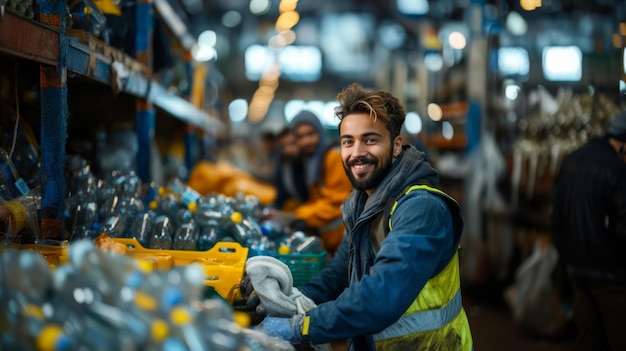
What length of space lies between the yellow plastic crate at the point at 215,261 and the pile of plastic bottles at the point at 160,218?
428 millimetres

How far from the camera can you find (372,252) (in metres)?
2.74

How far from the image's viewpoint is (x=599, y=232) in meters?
4.70

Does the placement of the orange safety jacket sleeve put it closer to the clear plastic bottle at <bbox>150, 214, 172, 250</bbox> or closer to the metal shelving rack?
the clear plastic bottle at <bbox>150, 214, 172, 250</bbox>

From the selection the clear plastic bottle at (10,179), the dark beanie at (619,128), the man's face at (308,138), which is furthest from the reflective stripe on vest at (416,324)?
the man's face at (308,138)

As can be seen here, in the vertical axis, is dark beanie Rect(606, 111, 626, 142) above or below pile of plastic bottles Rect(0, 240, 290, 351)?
above

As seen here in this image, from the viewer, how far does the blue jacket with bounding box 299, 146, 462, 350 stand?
7.53 ft

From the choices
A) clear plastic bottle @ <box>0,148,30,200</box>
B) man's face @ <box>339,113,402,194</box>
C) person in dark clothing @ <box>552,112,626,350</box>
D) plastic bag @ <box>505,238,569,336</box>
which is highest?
man's face @ <box>339,113,402,194</box>

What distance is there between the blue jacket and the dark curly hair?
0.15 metres

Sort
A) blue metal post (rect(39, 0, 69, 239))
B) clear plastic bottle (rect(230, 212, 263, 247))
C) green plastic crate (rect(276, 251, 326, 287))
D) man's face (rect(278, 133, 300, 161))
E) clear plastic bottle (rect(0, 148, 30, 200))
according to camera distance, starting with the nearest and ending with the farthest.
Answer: blue metal post (rect(39, 0, 69, 239))
clear plastic bottle (rect(0, 148, 30, 200))
green plastic crate (rect(276, 251, 326, 287))
clear plastic bottle (rect(230, 212, 263, 247))
man's face (rect(278, 133, 300, 161))

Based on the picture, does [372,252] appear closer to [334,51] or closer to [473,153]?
[473,153]

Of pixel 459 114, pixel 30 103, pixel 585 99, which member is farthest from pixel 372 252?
pixel 459 114

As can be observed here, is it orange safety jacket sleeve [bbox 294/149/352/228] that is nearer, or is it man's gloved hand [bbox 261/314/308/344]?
man's gloved hand [bbox 261/314/308/344]

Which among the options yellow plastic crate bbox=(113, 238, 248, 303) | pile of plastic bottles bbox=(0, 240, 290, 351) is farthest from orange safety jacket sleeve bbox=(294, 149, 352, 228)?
pile of plastic bottles bbox=(0, 240, 290, 351)

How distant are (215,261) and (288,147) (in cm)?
421
